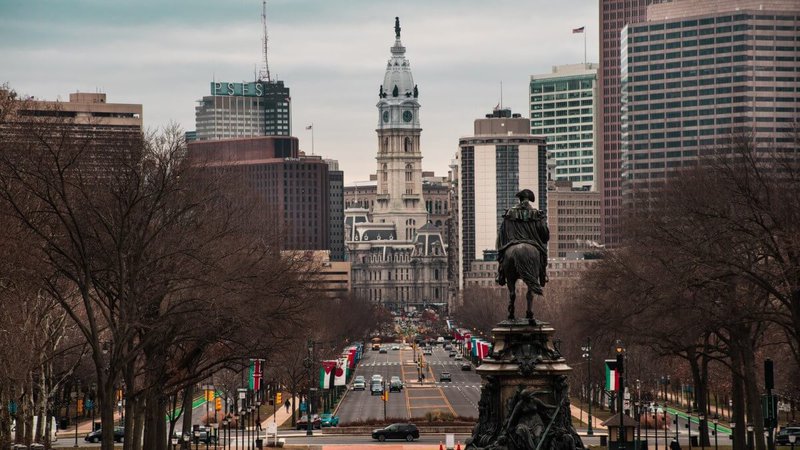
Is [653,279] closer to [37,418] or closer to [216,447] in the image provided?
[216,447]

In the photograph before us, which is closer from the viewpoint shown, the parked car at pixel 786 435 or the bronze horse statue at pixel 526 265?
the bronze horse statue at pixel 526 265

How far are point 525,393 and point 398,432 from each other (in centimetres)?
6000

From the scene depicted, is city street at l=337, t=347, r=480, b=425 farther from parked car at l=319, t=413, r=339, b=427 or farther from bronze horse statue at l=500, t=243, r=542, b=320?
bronze horse statue at l=500, t=243, r=542, b=320

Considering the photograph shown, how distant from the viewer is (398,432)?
100 m

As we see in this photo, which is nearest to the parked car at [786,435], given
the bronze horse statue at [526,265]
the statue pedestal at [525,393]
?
the statue pedestal at [525,393]

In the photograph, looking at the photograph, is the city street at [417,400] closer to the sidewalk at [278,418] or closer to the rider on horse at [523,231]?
the sidewalk at [278,418]

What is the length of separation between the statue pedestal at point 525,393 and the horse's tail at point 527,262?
94cm

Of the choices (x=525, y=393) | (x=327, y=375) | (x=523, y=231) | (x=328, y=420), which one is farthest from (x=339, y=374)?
(x=525, y=393)

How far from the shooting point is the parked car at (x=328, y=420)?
376 ft

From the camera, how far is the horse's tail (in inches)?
1636

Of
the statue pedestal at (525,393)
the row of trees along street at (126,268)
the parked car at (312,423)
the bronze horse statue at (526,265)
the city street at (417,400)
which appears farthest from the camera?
the city street at (417,400)

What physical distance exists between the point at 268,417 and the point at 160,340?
194 feet

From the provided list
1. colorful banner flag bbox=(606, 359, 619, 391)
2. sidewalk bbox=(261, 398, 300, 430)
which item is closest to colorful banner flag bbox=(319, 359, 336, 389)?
sidewalk bbox=(261, 398, 300, 430)

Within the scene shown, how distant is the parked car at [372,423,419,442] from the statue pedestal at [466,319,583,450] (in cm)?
5818
